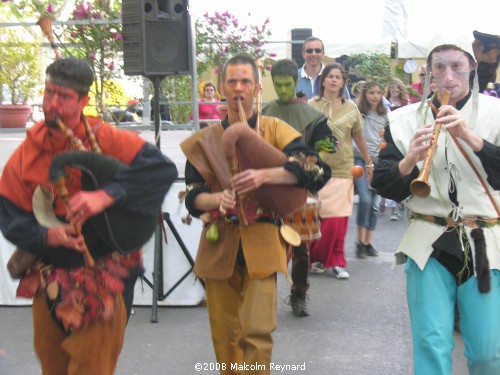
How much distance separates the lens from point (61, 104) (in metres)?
3.33

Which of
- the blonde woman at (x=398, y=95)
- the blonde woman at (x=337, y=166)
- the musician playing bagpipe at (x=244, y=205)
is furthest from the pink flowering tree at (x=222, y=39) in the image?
the musician playing bagpipe at (x=244, y=205)

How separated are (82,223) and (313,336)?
317 centimetres

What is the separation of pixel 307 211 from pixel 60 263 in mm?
2061

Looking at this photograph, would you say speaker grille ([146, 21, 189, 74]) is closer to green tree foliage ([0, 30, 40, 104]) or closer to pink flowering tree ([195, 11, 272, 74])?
pink flowering tree ([195, 11, 272, 74])

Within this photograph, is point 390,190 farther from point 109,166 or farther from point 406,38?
point 406,38

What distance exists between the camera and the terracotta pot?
13945 millimetres

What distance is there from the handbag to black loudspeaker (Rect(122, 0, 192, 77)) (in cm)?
336

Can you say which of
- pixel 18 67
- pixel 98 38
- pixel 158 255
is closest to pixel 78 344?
pixel 158 255

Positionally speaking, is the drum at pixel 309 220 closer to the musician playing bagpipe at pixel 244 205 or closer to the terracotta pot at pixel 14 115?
the musician playing bagpipe at pixel 244 205

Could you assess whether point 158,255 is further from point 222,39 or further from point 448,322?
point 222,39

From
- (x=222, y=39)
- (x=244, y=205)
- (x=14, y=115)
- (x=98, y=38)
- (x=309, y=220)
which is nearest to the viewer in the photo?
(x=244, y=205)

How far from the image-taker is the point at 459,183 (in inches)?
147

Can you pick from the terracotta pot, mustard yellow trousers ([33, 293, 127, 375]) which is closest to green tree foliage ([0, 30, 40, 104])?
the terracotta pot

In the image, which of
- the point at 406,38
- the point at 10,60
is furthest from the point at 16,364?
the point at 406,38
